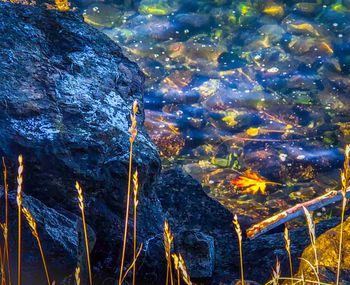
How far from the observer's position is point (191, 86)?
7.11 metres

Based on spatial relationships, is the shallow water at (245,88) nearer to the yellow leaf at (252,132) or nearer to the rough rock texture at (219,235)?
the yellow leaf at (252,132)

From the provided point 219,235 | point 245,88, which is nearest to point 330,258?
point 219,235

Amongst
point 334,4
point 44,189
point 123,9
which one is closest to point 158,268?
point 44,189

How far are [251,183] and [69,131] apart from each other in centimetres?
333

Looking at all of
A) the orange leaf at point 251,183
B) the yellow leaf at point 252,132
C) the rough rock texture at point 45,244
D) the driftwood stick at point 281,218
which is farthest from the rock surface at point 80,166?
the yellow leaf at point 252,132

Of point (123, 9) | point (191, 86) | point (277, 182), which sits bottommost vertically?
point (277, 182)

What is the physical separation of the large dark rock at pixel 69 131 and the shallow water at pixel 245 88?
2.39 m

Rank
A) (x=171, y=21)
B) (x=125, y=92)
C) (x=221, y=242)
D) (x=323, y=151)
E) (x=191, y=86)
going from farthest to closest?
(x=171, y=21) < (x=191, y=86) < (x=323, y=151) < (x=125, y=92) < (x=221, y=242)

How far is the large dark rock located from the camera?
8.55ft

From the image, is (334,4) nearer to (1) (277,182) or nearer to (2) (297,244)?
(1) (277,182)

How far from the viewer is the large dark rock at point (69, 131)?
2605 millimetres

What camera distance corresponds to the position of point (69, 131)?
275 cm

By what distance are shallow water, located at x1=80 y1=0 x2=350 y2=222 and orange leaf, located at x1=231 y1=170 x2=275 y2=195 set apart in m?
0.08

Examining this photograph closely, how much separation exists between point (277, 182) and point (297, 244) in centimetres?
243
